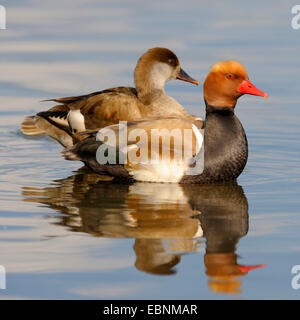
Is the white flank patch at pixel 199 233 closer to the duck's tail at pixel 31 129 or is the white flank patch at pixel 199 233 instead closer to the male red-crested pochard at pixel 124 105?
the male red-crested pochard at pixel 124 105

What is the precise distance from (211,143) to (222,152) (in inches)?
5.7

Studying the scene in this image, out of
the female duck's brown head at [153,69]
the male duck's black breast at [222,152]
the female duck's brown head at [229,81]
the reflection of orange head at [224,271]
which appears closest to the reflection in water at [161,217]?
the reflection of orange head at [224,271]

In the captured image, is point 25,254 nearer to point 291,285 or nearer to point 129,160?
point 291,285

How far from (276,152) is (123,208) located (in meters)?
3.17

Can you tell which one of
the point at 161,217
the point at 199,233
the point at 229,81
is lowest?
the point at 199,233

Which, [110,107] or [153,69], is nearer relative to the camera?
[110,107]

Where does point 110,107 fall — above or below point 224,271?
above

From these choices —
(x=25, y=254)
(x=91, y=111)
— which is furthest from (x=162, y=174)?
(x=25, y=254)

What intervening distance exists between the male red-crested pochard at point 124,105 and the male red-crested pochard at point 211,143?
769 mm

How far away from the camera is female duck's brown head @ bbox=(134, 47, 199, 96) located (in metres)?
10.1

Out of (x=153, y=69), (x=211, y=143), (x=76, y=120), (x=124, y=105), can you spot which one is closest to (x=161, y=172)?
(x=211, y=143)

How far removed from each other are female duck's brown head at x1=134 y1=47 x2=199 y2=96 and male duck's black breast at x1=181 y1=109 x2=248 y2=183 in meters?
1.47

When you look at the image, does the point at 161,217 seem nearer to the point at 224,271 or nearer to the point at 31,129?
the point at 224,271

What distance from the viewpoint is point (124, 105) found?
9766 millimetres
